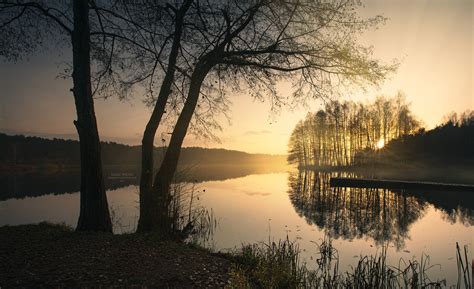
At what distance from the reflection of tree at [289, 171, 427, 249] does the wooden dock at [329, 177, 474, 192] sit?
12.4 feet

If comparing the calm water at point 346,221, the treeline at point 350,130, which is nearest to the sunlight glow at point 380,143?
the treeline at point 350,130

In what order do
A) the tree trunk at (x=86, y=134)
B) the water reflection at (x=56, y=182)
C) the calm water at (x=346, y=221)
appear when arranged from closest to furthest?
the tree trunk at (x=86, y=134) → the calm water at (x=346, y=221) → the water reflection at (x=56, y=182)

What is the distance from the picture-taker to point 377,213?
18.4m

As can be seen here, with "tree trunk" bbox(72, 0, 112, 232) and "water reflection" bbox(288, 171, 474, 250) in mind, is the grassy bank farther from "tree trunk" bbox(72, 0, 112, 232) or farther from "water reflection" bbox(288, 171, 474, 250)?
"water reflection" bbox(288, 171, 474, 250)

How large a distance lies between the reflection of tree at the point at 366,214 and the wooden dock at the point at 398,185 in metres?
3.78

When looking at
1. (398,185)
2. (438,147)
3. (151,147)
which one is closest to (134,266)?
(151,147)

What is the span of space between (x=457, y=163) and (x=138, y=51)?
47.4 m

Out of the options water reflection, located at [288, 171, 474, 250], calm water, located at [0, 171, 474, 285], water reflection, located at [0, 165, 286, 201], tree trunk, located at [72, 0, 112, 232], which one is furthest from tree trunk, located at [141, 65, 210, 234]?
water reflection, located at [288, 171, 474, 250]

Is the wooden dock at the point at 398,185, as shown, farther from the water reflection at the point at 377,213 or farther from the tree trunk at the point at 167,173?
the tree trunk at the point at 167,173

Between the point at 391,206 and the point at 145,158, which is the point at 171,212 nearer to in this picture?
the point at 145,158

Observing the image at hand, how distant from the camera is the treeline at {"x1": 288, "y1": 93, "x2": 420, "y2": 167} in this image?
52188mm

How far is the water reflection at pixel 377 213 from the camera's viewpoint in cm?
1384

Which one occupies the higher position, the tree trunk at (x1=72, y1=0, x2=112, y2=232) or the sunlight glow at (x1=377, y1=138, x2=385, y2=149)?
the sunlight glow at (x1=377, y1=138, x2=385, y2=149)

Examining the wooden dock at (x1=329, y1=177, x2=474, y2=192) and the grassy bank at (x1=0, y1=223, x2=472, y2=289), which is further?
the wooden dock at (x1=329, y1=177, x2=474, y2=192)
